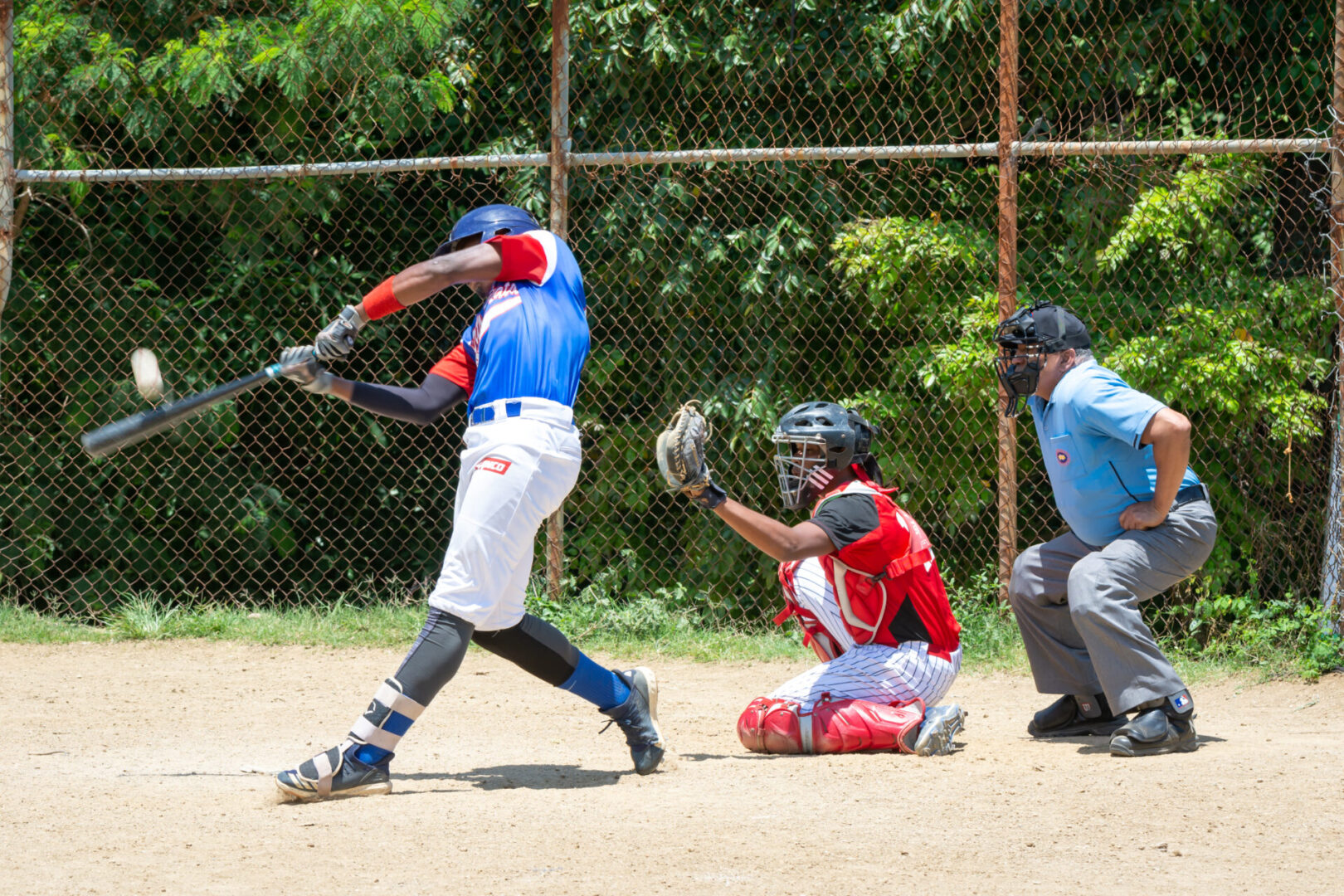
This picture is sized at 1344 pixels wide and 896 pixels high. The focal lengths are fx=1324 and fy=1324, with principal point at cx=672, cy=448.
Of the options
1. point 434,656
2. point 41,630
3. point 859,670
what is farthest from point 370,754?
point 41,630

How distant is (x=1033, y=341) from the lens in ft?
15.0

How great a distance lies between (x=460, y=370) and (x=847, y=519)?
1326 millimetres

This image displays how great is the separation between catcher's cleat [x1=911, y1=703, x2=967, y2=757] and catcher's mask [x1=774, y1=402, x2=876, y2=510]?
32.1 inches

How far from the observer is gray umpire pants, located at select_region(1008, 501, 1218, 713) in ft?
14.0

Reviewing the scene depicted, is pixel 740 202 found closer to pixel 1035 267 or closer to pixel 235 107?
pixel 1035 267

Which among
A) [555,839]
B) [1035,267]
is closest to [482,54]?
[1035,267]

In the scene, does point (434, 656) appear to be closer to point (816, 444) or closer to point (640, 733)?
point (640, 733)

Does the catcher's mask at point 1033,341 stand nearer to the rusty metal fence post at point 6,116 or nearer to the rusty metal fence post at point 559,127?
the rusty metal fence post at point 559,127

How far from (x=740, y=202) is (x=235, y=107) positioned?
2957mm

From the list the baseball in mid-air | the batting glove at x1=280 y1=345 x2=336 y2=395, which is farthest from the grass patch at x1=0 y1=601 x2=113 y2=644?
the batting glove at x1=280 y1=345 x2=336 y2=395

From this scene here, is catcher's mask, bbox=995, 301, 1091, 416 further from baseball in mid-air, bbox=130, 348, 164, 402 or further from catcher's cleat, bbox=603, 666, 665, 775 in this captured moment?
baseball in mid-air, bbox=130, 348, 164, 402

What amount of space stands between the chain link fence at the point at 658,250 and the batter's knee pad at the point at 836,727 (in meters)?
2.34

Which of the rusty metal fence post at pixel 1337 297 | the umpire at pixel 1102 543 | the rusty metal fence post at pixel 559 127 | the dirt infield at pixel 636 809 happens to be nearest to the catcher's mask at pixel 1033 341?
the umpire at pixel 1102 543

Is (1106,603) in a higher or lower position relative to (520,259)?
lower
